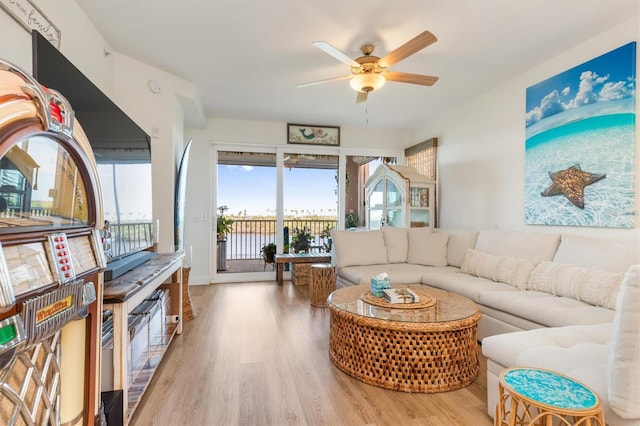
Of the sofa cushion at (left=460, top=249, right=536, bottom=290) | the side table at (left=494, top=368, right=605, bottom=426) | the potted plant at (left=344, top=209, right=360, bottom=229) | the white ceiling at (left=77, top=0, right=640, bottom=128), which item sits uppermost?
the white ceiling at (left=77, top=0, right=640, bottom=128)

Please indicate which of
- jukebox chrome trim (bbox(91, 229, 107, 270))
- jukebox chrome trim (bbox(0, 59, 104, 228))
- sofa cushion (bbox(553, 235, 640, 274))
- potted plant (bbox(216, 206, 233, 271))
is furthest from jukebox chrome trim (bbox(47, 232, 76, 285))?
potted plant (bbox(216, 206, 233, 271))

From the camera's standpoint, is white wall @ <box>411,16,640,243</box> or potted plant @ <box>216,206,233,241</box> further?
potted plant @ <box>216,206,233,241</box>

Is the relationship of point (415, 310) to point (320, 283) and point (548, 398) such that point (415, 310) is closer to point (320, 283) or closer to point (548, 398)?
point (548, 398)

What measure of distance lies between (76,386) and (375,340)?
59.5 inches

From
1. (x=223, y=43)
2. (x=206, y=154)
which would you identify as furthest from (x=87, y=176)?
(x=206, y=154)

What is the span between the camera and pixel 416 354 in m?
1.91

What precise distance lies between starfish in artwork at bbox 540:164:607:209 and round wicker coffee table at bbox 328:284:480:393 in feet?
4.95

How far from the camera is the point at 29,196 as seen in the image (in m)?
0.91

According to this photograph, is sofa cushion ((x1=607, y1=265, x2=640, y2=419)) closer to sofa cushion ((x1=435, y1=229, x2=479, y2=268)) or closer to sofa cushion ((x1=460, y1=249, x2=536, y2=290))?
sofa cushion ((x1=460, y1=249, x2=536, y2=290))

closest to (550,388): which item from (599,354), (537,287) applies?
(599,354)

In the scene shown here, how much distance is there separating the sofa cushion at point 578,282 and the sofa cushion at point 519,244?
190 mm

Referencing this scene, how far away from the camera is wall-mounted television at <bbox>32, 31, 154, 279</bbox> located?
1321 mm

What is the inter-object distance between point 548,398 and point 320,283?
261cm

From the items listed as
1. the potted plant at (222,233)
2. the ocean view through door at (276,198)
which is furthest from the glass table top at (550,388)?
the potted plant at (222,233)
